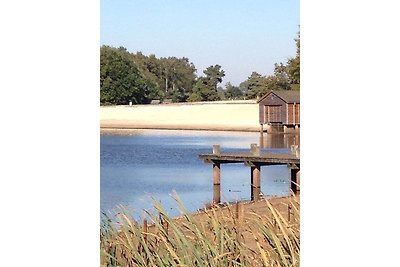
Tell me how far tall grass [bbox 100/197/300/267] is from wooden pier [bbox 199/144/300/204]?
47 centimetres

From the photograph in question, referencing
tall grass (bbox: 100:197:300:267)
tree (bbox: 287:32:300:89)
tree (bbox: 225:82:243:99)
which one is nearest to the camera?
tall grass (bbox: 100:197:300:267)

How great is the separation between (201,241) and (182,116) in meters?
0.87

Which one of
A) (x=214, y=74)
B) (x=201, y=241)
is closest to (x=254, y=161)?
(x=214, y=74)

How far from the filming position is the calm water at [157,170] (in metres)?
2.75

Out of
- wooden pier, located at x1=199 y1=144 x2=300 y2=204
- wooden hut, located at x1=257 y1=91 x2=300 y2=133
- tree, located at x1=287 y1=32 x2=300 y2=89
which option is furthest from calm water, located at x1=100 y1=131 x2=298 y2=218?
tree, located at x1=287 y1=32 x2=300 y2=89

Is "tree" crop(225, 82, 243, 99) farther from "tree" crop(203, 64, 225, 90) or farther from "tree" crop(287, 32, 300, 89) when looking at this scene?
"tree" crop(287, 32, 300, 89)

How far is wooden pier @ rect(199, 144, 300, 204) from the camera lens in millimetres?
3664

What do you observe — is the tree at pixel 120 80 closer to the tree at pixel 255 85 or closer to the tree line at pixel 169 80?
the tree line at pixel 169 80

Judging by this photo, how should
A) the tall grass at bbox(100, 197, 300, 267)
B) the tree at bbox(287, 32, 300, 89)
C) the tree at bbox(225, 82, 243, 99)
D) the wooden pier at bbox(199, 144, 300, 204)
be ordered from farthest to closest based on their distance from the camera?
the wooden pier at bbox(199, 144, 300, 204) → the tree at bbox(225, 82, 243, 99) → the tree at bbox(287, 32, 300, 89) → the tall grass at bbox(100, 197, 300, 267)

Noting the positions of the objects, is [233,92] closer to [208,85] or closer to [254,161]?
[208,85]

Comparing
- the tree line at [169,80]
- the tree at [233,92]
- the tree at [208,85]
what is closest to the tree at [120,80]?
the tree line at [169,80]
